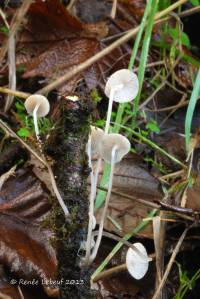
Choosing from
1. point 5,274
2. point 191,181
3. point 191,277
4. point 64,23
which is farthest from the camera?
point 64,23

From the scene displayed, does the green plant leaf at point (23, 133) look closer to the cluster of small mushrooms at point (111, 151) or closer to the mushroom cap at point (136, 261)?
the cluster of small mushrooms at point (111, 151)

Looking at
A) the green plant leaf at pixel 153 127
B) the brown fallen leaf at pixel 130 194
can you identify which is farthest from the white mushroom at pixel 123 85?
the green plant leaf at pixel 153 127

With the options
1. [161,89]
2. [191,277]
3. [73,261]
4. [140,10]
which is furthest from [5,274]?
[140,10]

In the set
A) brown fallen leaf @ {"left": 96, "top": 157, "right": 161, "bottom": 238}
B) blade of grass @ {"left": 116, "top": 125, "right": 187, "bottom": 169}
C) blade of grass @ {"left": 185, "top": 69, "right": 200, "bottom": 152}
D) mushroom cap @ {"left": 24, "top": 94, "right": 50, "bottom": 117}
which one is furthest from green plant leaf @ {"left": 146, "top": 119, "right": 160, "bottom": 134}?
mushroom cap @ {"left": 24, "top": 94, "right": 50, "bottom": 117}

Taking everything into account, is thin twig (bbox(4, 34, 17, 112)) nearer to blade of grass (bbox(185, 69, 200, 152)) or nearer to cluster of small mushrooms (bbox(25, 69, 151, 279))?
cluster of small mushrooms (bbox(25, 69, 151, 279))

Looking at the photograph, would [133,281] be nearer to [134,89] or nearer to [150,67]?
[134,89]

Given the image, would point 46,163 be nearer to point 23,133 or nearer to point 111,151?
point 111,151

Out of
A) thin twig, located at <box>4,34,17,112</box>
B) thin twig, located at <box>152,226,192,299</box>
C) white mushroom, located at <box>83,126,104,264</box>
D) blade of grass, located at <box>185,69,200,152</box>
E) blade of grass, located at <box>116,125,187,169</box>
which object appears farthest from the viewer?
thin twig, located at <box>4,34,17,112</box>
